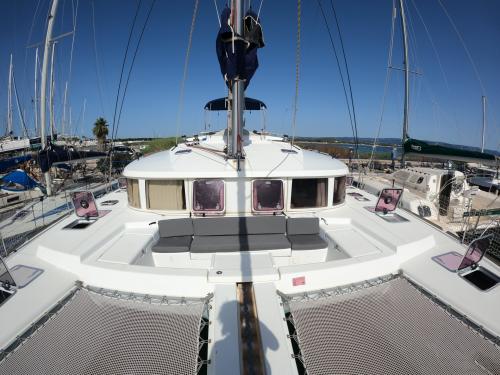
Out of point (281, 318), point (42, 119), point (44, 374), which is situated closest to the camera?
point (44, 374)

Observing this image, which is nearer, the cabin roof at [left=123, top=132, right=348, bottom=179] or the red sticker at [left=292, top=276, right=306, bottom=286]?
the red sticker at [left=292, top=276, right=306, bottom=286]

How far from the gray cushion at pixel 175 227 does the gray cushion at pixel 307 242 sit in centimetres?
159

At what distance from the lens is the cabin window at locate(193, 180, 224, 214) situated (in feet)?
14.9

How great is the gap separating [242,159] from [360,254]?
2.43m

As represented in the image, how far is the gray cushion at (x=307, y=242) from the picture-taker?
3805mm

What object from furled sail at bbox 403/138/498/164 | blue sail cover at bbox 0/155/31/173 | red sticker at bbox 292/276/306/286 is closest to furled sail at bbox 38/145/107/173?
blue sail cover at bbox 0/155/31/173

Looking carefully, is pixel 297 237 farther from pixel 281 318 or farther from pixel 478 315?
pixel 478 315

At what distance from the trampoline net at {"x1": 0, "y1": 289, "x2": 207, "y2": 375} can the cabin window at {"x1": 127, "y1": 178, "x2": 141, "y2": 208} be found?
8.56 feet

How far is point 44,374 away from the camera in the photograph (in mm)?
1780

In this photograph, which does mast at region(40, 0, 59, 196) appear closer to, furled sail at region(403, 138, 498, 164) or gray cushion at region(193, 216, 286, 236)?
gray cushion at region(193, 216, 286, 236)

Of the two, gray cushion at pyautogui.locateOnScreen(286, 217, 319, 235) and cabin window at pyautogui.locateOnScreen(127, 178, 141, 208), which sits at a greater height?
cabin window at pyautogui.locateOnScreen(127, 178, 141, 208)

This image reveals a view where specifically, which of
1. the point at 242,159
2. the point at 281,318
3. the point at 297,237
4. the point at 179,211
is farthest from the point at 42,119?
the point at 281,318

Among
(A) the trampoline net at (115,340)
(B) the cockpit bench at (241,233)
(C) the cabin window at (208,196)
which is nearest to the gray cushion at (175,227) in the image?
(B) the cockpit bench at (241,233)

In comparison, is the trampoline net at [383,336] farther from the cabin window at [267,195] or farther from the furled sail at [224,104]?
the furled sail at [224,104]
